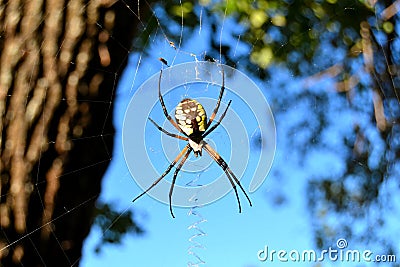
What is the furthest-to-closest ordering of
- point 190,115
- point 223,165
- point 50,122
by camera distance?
point 223,165 < point 190,115 < point 50,122

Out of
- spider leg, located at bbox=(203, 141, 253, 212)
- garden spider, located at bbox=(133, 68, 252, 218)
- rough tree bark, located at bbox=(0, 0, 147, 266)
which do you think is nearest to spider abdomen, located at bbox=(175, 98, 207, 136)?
garden spider, located at bbox=(133, 68, 252, 218)

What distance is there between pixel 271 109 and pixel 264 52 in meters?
0.35

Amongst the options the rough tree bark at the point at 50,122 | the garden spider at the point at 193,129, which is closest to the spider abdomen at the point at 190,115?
the garden spider at the point at 193,129

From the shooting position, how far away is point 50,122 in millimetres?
1503

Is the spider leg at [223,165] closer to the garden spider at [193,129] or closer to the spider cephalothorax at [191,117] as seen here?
the garden spider at [193,129]

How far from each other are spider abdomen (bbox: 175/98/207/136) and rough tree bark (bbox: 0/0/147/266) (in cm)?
39

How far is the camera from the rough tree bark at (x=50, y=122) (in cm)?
149

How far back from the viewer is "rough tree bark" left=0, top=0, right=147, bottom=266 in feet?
4.89

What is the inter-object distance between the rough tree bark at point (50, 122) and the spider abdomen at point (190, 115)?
39 centimetres

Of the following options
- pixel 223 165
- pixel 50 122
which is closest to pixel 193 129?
pixel 223 165

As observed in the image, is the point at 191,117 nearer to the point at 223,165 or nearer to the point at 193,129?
the point at 193,129

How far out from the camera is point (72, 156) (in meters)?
1.53

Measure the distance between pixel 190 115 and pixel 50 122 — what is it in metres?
0.59

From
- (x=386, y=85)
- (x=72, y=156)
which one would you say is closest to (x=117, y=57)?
(x=72, y=156)
